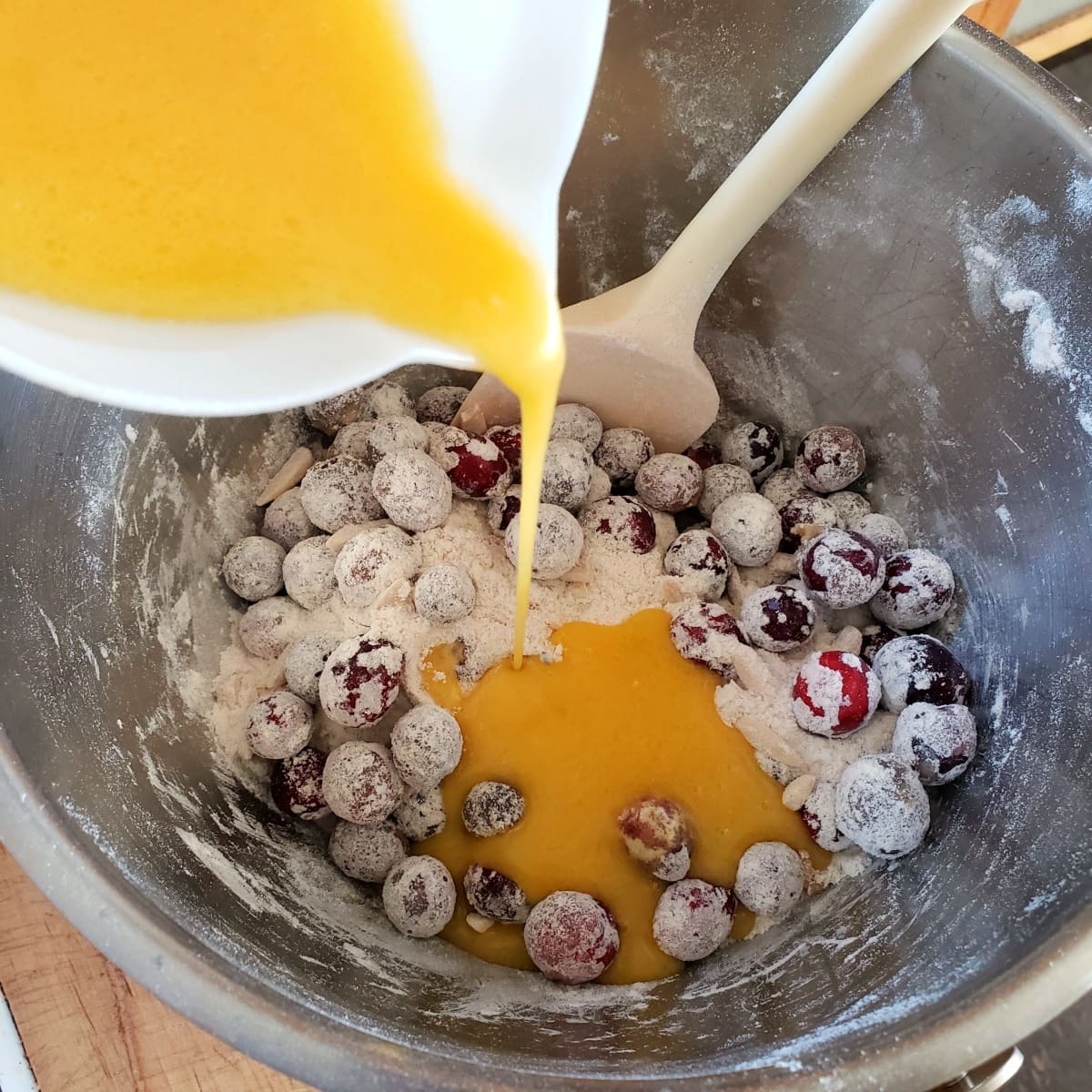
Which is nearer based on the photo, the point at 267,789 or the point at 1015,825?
the point at 1015,825

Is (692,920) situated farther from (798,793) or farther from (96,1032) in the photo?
(96,1032)

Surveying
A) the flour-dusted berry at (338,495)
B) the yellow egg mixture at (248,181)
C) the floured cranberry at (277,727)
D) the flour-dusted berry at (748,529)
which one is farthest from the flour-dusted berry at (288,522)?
the flour-dusted berry at (748,529)

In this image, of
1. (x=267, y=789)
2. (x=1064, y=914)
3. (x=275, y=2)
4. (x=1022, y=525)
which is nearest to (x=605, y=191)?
(x=275, y=2)

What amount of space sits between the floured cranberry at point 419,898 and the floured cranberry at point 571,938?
11 cm

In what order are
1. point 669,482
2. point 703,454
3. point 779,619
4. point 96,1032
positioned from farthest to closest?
point 703,454
point 669,482
point 779,619
point 96,1032

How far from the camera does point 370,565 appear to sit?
1.25 m

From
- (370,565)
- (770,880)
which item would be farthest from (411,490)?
(770,880)

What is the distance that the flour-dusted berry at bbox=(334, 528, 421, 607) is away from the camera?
4.10 ft

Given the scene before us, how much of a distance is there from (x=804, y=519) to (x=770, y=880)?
51cm

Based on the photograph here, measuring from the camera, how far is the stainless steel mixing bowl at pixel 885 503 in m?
0.80

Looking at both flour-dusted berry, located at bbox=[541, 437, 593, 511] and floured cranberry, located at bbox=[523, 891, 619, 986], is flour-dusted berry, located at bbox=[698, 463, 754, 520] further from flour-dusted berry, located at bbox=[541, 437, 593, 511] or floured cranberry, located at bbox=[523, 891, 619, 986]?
floured cranberry, located at bbox=[523, 891, 619, 986]

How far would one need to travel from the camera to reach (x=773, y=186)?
1.22m

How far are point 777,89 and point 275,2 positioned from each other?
676 millimetres

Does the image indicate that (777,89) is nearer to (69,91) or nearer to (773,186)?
(773,186)
